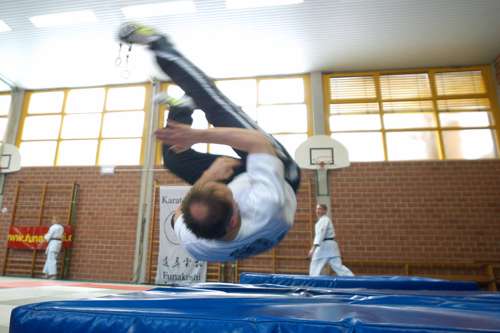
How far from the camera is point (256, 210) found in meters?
1.74

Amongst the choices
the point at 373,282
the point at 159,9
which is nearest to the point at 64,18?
the point at 159,9

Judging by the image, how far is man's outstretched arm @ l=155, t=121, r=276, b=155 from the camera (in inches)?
71.0

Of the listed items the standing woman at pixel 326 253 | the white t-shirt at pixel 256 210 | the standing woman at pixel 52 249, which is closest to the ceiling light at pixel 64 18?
the standing woman at pixel 52 249

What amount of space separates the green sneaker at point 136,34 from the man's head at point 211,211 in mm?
1009

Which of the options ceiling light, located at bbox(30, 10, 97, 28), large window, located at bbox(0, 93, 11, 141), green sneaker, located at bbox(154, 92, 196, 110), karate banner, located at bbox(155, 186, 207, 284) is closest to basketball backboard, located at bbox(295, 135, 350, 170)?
karate banner, located at bbox(155, 186, 207, 284)

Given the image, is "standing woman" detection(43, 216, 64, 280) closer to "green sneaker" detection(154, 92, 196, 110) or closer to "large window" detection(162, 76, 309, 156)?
Answer: "large window" detection(162, 76, 309, 156)

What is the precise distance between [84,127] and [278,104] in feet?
13.7

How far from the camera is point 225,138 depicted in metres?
1.85

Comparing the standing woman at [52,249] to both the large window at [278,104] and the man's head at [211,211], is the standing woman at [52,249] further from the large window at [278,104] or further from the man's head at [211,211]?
the man's head at [211,211]

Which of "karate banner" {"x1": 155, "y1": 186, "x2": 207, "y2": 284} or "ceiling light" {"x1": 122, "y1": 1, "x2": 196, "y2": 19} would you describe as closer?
"ceiling light" {"x1": 122, "y1": 1, "x2": 196, "y2": 19}

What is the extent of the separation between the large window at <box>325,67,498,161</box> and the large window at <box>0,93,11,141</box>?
23.5 feet

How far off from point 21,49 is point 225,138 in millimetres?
6414

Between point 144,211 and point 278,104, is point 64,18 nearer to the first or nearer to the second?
point 144,211

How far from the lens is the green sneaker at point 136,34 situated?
2029mm
